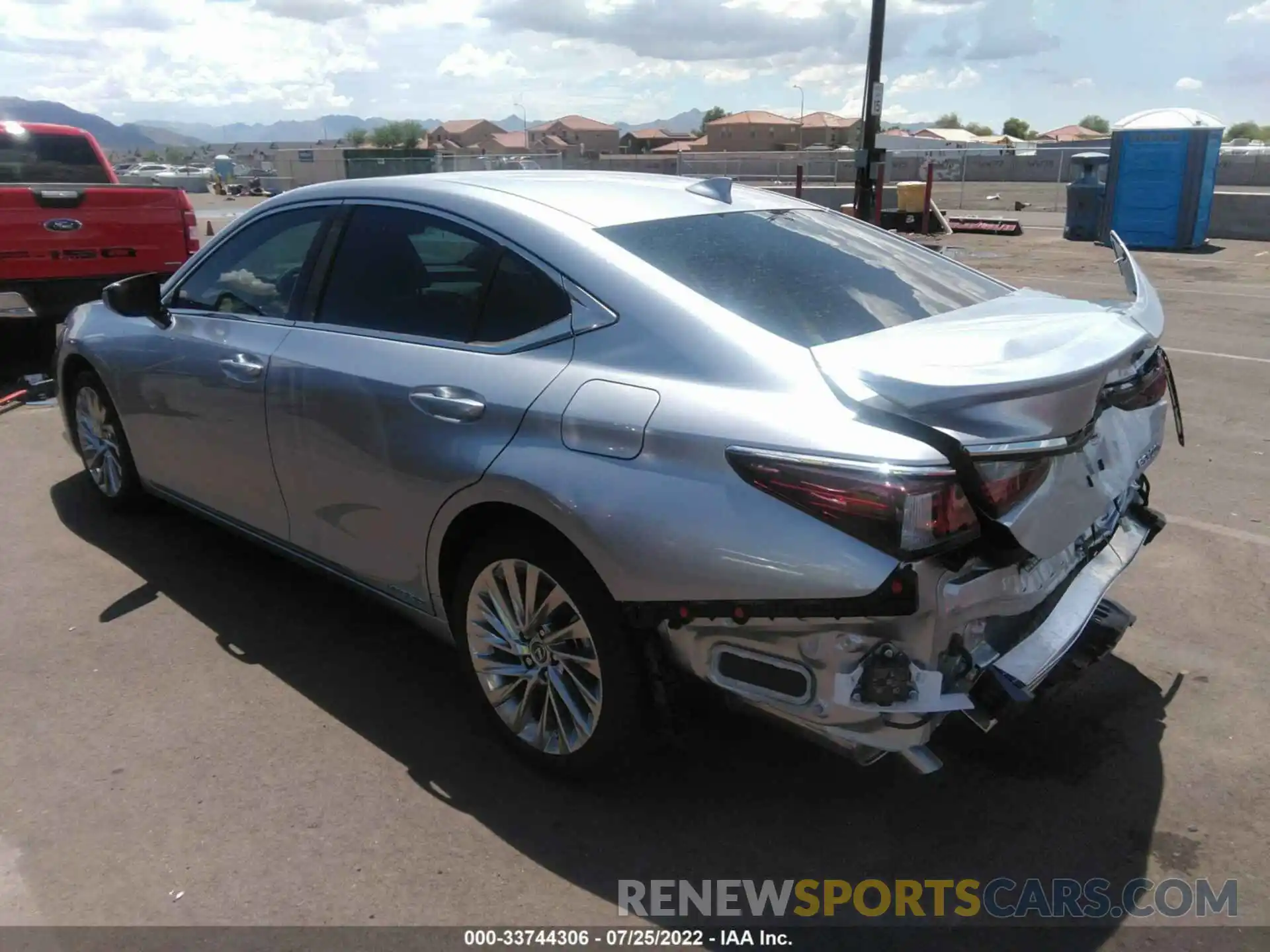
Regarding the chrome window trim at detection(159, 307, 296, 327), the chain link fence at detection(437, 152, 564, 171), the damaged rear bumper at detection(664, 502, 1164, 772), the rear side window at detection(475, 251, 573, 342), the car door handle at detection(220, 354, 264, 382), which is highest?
the chain link fence at detection(437, 152, 564, 171)

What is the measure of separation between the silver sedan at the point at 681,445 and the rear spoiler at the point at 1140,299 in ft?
0.06

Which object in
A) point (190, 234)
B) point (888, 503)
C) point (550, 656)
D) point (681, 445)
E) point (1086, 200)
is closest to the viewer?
point (888, 503)

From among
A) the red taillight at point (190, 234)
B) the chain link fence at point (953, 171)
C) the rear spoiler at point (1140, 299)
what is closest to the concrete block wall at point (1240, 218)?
the chain link fence at point (953, 171)

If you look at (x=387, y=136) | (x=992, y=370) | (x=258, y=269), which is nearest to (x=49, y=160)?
(x=258, y=269)

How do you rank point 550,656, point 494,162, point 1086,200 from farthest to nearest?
1. point 494,162
2. point 1086,200
3. point 550,656

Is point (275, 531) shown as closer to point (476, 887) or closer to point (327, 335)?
point (327, 335)

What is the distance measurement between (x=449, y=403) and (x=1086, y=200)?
1862 centimetres

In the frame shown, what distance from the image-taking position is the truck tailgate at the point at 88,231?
25.0ft

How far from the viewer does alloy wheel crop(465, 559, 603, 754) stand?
287 centimetres

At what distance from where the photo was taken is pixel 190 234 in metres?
8.59

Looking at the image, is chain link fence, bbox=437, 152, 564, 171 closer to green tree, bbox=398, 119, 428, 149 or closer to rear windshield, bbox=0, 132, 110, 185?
rear windshield, bbox=0, 132, 110, 185

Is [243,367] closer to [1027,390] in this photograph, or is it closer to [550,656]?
[550,656]

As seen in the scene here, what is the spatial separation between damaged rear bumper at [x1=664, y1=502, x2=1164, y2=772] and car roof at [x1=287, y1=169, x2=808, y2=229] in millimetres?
1378

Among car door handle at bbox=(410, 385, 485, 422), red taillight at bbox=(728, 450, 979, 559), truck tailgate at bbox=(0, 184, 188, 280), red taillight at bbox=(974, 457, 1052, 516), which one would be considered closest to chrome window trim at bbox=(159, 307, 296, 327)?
car door handle at bbox=(410, 385, 485, 422)
